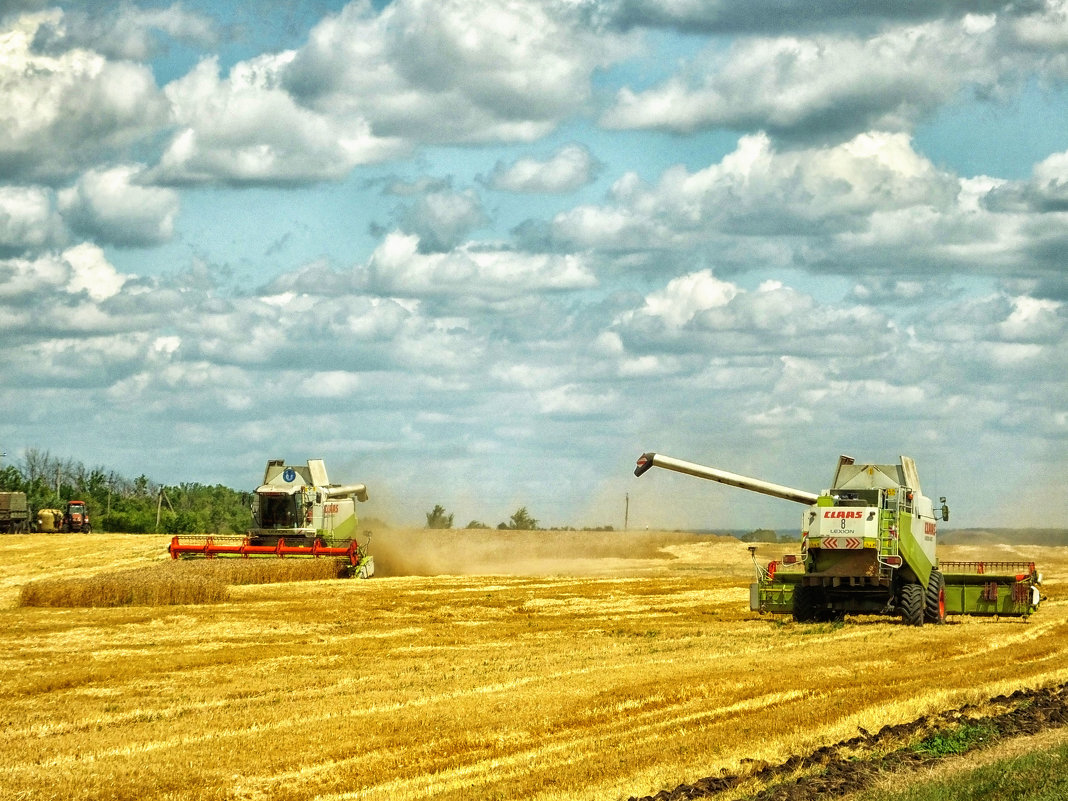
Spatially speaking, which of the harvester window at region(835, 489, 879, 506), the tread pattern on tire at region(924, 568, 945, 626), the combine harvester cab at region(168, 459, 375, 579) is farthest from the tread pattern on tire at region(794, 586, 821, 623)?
the combine harvester cab at region(168, 459, 375, 579)

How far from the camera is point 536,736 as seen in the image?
1512cm

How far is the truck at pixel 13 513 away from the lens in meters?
92.6

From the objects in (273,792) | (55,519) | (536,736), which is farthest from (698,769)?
(55,519)

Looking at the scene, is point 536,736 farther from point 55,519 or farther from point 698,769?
point 55,519

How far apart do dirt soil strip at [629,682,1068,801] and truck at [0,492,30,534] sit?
286 feet

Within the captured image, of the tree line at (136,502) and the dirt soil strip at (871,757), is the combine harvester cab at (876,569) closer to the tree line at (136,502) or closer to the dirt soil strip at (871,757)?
the dirt soil strip at (871,757)

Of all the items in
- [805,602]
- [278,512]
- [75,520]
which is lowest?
[805,602]

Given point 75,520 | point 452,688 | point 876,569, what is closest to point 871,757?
point 452,688

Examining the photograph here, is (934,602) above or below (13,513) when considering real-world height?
below

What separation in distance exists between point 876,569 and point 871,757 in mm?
16087

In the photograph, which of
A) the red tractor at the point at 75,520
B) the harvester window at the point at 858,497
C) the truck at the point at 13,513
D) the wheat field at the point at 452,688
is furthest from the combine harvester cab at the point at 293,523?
the red tractor at the point at 75,520

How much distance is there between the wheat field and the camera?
13281mm

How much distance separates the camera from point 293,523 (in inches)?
1981

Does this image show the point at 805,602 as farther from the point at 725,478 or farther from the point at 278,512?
the point at 278,512
